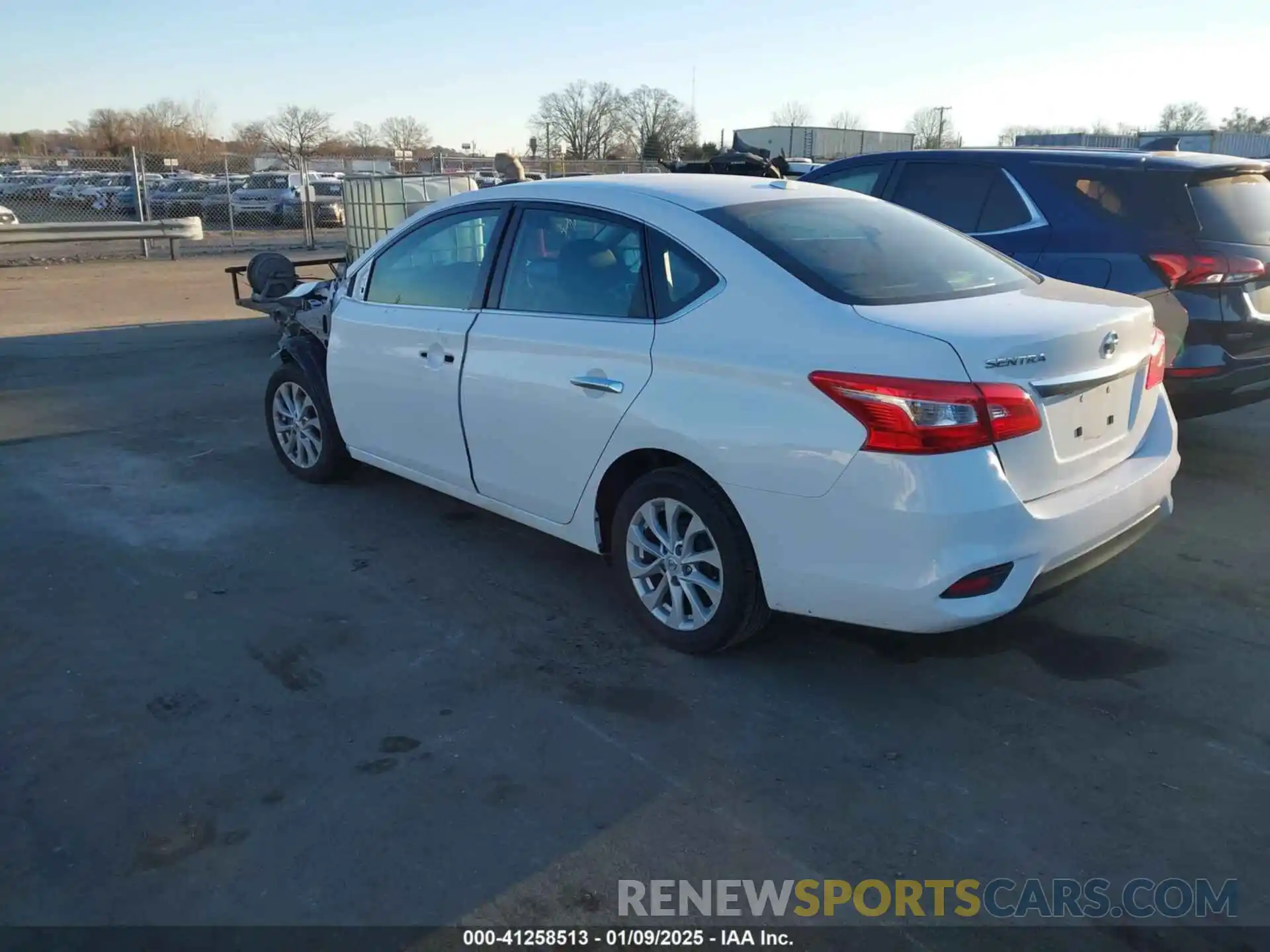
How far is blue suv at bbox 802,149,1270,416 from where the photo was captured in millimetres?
5223

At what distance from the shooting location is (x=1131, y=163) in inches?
218

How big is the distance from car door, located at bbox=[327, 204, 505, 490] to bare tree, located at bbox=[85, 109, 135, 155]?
56.9m

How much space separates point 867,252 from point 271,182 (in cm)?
2780

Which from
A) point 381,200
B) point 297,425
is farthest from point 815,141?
point 297,425

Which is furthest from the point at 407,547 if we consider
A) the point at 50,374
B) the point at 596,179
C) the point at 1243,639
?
the point at 50,374

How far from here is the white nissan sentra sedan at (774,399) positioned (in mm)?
3082

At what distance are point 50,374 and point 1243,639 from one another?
9.30 m

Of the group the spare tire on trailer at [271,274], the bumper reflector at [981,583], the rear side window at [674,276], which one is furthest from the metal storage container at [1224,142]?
the bumper reflector at [981,583]

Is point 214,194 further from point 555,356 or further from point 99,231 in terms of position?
point 555,356

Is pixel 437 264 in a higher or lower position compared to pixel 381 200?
lower

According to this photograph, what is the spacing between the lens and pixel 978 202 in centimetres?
616

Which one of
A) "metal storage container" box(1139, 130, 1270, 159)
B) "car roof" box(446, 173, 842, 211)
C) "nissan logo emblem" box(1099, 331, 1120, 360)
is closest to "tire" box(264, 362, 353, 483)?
"car roof" box(446, 173, 842, 211)

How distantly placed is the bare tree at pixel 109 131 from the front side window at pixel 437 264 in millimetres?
57005

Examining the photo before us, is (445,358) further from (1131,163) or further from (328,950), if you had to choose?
(1131,163)
